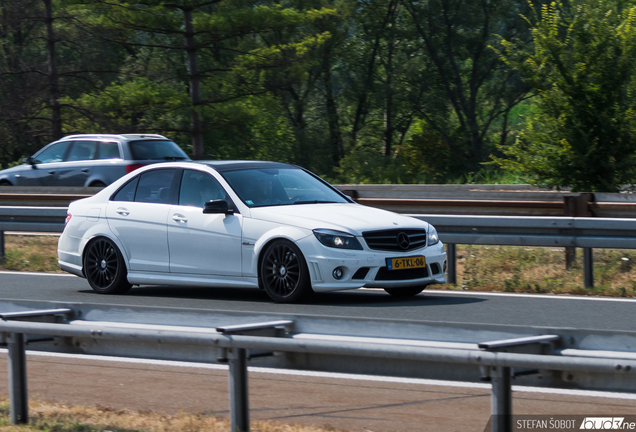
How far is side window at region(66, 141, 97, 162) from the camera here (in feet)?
64.7

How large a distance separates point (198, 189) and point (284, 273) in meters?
1.64

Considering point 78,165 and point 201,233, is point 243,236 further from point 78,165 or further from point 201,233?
point 78,165

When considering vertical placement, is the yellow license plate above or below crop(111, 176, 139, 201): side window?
below

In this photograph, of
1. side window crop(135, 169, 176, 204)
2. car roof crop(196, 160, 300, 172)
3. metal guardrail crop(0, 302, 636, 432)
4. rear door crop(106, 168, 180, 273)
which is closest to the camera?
metal guardrail crop(0, 302, 636, 432)

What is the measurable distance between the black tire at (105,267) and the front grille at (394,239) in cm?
300

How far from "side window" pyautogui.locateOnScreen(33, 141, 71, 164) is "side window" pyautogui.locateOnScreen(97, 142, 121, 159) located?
99cm

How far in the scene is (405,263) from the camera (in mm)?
9523

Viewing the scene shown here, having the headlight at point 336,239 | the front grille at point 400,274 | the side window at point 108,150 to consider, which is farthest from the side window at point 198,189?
the side window at point 108,150

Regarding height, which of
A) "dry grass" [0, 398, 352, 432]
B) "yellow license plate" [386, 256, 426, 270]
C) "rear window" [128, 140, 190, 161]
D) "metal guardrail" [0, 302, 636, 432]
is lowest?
"dry grass" [0, 398, 352, 432]

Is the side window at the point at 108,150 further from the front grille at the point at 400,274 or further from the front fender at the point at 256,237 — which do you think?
the front grille at the point at 400,274

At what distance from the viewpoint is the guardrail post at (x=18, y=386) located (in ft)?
18.8

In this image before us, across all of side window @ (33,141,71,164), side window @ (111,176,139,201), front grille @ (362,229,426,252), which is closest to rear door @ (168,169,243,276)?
side window @ (111,176,139,201)

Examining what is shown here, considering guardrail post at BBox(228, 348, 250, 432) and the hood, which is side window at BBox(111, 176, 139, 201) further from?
guardrail post at BBox(228, 348, 250, 432)

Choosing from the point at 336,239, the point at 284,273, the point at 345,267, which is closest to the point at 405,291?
the point at 345,267
